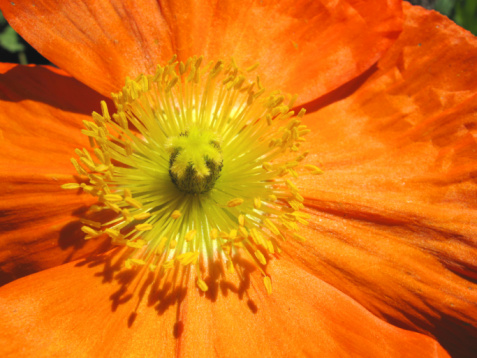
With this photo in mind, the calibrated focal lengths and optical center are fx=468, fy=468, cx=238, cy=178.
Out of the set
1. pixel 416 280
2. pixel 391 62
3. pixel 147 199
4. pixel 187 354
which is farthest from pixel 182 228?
pixel 391 62

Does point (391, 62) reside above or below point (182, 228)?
above

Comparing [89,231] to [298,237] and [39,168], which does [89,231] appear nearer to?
[39,168]

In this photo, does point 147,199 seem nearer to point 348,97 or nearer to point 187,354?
point 187,354

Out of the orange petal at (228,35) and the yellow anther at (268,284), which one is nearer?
the yellow anther at (268,284)

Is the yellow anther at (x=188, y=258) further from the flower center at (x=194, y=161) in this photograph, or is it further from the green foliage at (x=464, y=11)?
the green foliage at (x=464, y=11)

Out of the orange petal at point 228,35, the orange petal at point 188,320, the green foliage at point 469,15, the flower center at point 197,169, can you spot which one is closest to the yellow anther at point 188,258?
the flower center at point 197,169

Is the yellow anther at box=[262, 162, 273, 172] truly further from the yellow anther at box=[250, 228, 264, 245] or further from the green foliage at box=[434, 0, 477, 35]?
the green foliage at box=[434, 0, 477, 35]
